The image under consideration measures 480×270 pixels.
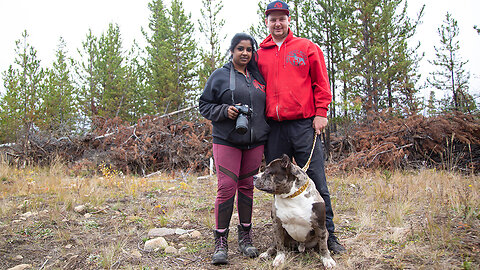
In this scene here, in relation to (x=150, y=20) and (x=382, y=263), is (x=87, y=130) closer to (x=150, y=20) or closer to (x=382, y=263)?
(x=382, y=263)

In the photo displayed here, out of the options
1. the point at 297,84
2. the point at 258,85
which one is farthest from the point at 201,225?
the point at 297,84

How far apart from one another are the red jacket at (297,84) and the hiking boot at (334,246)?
1.23 meters

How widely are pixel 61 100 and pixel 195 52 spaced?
9710 millimetres

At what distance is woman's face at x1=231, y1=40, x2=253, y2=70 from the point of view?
3076mm

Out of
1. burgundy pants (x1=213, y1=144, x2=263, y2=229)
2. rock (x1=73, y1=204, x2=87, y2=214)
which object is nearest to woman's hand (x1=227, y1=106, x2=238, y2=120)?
burgundy pants (x1=213, y1=144, x2=263, y2=229)

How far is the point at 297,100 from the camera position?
2.98 meters

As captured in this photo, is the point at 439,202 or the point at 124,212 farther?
the point at 124,212

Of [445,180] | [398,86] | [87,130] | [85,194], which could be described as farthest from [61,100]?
[445,180]

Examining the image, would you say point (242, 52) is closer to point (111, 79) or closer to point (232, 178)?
point (232, 178)

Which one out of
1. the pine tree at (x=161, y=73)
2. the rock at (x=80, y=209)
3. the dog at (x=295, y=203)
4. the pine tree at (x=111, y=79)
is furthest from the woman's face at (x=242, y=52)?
the pine tree at (x=111, y=79)

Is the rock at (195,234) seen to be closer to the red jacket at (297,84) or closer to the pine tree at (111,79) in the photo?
the red jacket at (297,84)

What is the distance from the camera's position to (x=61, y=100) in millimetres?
20594

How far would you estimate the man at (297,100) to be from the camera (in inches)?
118

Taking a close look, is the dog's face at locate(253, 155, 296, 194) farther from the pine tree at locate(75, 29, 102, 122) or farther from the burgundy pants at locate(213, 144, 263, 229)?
the pine tree at locate(75, 29, 102, 122)
